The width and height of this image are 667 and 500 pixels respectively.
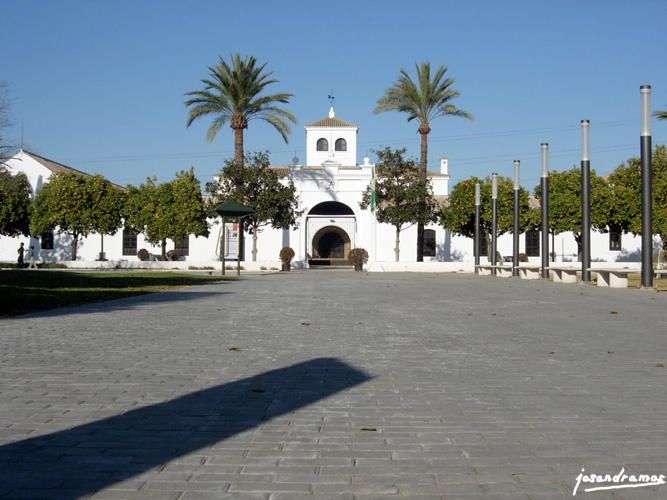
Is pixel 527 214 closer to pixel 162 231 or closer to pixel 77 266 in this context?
pixel 162 231

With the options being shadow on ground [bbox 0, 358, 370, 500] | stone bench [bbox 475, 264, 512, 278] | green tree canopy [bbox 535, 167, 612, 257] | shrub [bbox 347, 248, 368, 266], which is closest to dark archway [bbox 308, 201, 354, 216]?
shrub [bbox 347, 248, 368, 266]

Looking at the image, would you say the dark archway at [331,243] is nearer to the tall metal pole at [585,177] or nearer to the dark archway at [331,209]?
the dark archway at [331,209]

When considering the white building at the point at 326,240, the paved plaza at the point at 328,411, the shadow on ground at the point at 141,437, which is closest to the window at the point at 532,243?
the white building at the point at 326,240

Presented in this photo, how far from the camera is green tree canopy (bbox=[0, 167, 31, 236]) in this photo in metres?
42.4

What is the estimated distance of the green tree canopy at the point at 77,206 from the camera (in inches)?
1642

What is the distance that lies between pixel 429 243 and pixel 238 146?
61.7 feet

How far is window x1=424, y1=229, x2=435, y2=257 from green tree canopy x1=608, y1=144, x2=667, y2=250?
45.1ft

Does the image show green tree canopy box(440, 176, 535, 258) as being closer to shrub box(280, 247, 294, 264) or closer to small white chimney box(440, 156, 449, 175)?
shrub box(280, 247, 294, 264)

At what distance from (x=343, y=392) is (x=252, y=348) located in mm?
2371

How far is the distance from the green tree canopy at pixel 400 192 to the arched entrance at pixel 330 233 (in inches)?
263

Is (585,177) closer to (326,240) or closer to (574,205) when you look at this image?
(574,205)

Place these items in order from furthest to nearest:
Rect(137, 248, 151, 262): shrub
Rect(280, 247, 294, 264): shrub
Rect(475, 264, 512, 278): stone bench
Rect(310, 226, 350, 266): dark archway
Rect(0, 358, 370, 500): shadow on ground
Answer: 1. Rect(310, 226, 350, 266): dark archway
2. Rect(137, 248, 151, 262): shrub
3. Rect(280, 247, 294, 264): shrub
4. Rect(475, 264, 512, 278): stone bench
5. Rect(0, 358, 370, 500): shadow on ground

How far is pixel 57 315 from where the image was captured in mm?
10555

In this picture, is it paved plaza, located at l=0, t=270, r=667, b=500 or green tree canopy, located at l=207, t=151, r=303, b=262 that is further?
green tree canopy, located at l=207, t=151, r=303, b=262
